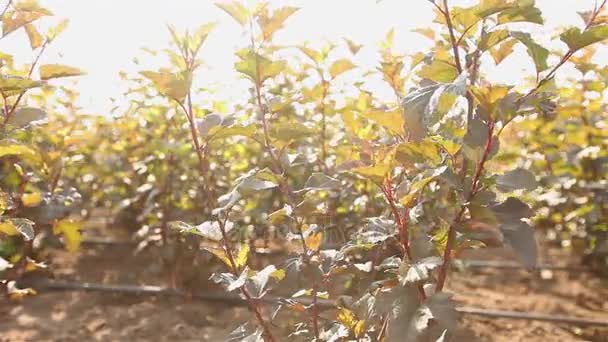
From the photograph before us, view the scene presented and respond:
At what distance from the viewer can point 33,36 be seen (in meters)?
2.19

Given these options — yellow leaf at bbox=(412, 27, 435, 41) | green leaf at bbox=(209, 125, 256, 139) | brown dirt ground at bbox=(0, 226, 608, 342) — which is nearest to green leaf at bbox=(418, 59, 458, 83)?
yellow leaf at bbox=(412, 27, 435, 41)

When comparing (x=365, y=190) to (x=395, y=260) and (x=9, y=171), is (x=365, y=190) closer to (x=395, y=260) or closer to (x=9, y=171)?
(x=395, y=260)

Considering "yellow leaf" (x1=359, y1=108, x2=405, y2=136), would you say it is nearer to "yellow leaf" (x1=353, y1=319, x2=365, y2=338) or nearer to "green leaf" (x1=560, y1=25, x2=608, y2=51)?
"green leaf" (x1=560, y1=25, x2=608, y2=51)

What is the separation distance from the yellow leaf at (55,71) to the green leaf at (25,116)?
0.44 ft

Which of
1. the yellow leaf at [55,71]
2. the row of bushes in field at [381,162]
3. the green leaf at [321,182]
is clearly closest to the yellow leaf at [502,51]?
the row of bushes in field at [381,162]

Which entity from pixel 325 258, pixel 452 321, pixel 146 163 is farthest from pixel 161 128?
pixel 452 321

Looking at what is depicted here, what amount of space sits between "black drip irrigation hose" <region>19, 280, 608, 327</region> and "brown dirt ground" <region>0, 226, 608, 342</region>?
0.03m

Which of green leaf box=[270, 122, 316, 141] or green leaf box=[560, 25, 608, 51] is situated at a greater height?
green leaf box=[560, 25, 608, 51]

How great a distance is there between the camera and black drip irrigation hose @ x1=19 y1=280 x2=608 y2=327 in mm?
3131

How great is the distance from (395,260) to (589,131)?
2.56 metres

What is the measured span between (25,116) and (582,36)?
1716mm

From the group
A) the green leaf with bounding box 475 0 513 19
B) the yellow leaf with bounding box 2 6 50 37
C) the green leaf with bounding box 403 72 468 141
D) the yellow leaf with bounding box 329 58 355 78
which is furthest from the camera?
the yellow leaf with bounding box 329 58 355 78

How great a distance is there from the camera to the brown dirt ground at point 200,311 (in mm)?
Answer: 3119

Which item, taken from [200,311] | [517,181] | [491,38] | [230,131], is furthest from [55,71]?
[200,311]
